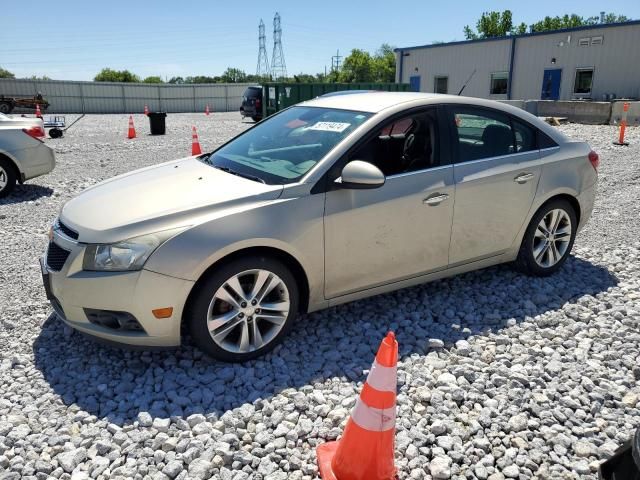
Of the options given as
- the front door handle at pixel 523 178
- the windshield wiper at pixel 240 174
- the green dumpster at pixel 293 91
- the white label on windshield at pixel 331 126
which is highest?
the green dumpster at pixel 293 91

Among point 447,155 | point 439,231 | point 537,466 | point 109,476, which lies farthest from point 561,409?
point 109,476

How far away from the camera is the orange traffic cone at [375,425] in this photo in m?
2.42

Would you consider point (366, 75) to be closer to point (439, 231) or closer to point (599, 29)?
point (599, 29)

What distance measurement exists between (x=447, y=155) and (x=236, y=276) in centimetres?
191

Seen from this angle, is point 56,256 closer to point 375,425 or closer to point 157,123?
point 375,425

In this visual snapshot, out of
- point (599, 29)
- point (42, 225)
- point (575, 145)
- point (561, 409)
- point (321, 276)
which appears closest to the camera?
point (561, 409)

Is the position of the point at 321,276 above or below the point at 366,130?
below

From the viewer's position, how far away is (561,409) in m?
3.12

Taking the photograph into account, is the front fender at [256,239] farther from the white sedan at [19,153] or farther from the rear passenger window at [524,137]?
the white sedan at [19,153]

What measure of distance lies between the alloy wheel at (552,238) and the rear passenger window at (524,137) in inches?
24.6

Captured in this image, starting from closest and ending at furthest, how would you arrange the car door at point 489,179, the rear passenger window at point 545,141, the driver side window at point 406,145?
the driver side window at point 406,145 < the car door at point 489,179 < the rear passenger window at point 545,141

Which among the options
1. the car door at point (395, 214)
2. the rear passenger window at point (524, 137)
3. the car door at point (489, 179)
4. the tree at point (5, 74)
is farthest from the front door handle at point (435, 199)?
the tree at point (5, 74)

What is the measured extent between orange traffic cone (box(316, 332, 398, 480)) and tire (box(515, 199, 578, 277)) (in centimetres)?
282

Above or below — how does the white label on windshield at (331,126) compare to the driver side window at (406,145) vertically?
above
